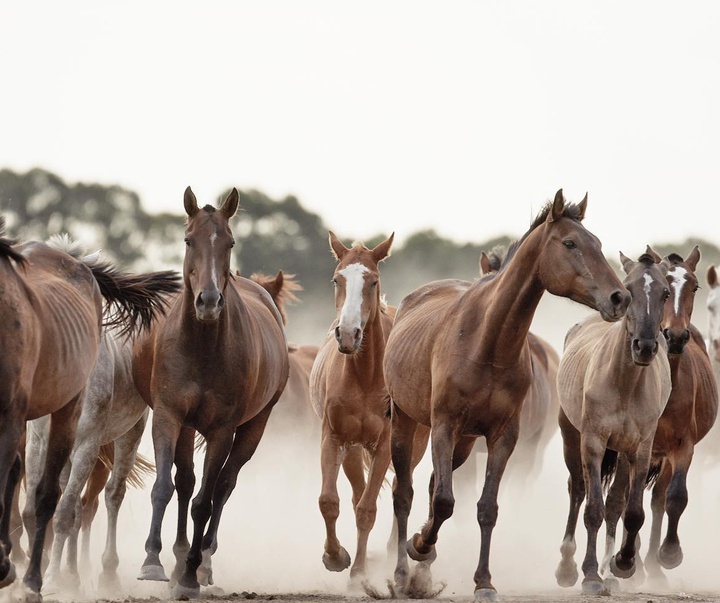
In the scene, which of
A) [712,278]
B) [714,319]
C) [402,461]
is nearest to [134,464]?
[402,461]

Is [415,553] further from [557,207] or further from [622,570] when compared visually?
[557,207]

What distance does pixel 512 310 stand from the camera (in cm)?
946

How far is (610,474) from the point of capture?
1155 centimetres

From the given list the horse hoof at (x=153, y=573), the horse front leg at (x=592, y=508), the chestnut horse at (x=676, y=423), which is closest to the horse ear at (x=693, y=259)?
the chestnut horse at (x=676, y=423)

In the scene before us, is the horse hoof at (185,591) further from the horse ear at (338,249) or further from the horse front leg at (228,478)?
the horse ear at (338,249)

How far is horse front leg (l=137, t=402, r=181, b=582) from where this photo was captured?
9102 mm

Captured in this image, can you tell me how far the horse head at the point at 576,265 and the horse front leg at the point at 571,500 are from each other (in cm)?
266

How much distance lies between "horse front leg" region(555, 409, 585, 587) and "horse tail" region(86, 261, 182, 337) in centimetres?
360

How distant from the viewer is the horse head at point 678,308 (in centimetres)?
1075

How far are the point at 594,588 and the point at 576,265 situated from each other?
2363 millimetres

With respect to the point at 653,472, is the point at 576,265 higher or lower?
higher

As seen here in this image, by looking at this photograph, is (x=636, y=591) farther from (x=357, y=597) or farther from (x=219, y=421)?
(x=219, y=421)

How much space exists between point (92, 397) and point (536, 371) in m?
6.31

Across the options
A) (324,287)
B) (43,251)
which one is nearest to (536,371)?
(43,251)
